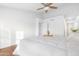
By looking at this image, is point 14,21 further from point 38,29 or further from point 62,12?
point 62,12

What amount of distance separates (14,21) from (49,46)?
540 millimetres

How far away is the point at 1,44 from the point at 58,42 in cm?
71

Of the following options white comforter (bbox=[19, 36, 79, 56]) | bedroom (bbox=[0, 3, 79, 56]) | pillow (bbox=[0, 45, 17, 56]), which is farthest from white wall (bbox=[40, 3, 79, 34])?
pillow (bbox=[0, 45, 17, 56])

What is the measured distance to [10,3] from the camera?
1645 millimetres

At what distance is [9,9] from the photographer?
1.62m

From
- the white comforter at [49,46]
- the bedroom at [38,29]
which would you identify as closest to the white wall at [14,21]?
the bedroom at [38,29]

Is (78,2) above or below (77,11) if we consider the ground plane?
above

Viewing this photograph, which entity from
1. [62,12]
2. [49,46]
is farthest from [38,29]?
[62,12]

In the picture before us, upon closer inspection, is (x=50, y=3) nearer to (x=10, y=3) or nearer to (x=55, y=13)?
(x=55, y=13)

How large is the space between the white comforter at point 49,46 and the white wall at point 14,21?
126 mm

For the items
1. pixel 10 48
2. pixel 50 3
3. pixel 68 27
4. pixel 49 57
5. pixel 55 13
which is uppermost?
pixel 50 3

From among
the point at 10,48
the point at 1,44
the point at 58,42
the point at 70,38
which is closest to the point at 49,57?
the point at 58,42

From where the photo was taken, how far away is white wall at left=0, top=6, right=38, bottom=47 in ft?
5.35

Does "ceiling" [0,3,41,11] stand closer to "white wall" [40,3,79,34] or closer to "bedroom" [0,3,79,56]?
"bedroom" [0,3,79,56]
